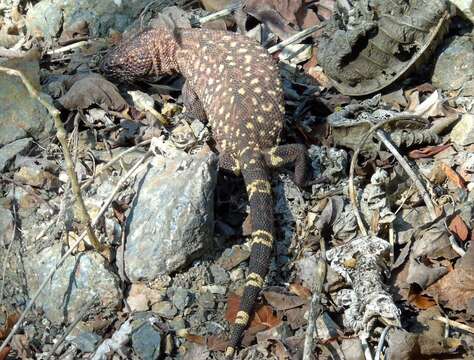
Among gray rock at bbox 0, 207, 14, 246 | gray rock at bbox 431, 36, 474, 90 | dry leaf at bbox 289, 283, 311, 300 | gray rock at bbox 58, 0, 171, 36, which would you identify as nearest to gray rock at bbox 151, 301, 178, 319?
dry leaf at bbox 289, 283, 311, 300

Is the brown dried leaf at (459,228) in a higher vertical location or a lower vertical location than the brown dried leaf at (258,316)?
higher

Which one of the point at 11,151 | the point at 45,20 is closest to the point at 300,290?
the point at 11,151

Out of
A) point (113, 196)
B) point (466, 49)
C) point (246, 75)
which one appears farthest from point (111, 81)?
point (466, 49)

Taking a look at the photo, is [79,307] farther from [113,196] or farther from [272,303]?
[272,303]

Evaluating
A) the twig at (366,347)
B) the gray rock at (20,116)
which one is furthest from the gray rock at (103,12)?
the twig at (366,347)

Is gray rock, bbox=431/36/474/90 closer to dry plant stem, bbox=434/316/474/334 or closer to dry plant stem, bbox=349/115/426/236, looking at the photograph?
Answer: dry plant stem, bbox=349/115/426/236

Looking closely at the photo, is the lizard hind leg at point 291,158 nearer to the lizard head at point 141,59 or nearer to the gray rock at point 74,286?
the gray rock at point 74,286

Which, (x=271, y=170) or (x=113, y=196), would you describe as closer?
(x=113, y=196)
